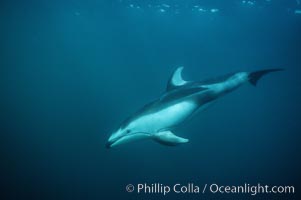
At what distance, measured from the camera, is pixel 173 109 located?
23.2 feet

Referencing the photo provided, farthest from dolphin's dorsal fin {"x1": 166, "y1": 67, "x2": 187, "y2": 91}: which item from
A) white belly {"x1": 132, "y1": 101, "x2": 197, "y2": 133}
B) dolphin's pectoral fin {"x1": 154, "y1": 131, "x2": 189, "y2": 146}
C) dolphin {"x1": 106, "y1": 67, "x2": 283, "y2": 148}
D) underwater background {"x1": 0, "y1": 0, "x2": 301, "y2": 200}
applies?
underwater background {"x1": 0, "y1": 0, "x2": 301, "y2": 200}

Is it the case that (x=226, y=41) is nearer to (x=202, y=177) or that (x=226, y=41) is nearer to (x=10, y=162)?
(x=202, y=177)

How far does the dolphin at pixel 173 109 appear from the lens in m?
6.77

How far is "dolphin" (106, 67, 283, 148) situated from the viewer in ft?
22.2

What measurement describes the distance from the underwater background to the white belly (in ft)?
18.5

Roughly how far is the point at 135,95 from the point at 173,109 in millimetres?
22644

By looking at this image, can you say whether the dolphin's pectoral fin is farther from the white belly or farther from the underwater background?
the underwater background

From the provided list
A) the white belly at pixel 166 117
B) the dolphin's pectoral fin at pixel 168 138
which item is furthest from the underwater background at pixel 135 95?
the dolphin's pectoral fin at pixel 168 138

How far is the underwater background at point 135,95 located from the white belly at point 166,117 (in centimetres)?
562

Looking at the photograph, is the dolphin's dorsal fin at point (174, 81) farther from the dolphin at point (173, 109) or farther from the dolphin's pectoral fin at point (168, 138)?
the dolphin's pectoral fin at point (168, 138)

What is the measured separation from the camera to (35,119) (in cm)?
2972

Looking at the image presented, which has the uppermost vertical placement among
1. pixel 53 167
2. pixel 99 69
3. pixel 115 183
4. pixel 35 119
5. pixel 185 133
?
pixel 99 69

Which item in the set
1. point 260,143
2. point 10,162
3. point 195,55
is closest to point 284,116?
point 260,143

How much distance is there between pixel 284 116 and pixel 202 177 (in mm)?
18139
